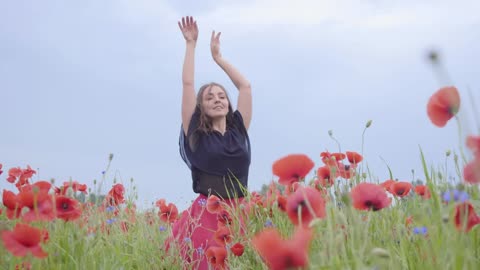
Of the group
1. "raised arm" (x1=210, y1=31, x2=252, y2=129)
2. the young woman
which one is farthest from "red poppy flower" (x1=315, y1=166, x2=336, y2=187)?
"raised arm" (x1=210, y1=31, x2=252, y2=129)

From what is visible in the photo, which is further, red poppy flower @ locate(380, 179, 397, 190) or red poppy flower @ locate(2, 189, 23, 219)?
red poppy flower @ locate(380, 179, 397, 190)

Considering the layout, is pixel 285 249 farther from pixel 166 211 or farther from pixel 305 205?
pixel 166 211

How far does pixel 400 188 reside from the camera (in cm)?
276

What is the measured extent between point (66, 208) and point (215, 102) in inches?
94.9

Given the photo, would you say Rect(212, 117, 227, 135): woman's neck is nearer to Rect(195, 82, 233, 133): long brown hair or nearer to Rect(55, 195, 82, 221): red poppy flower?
Rect(195, 82, 233, 133): long brown hair

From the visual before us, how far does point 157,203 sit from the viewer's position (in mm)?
4512

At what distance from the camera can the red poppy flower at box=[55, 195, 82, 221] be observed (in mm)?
2289

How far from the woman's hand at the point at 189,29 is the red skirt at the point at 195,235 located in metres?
1.44

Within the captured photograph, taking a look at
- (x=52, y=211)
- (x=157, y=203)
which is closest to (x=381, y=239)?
(x=52, y=211)

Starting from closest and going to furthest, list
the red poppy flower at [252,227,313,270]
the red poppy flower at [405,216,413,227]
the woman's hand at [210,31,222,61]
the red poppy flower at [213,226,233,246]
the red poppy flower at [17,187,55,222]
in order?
the red poppy flower at [252,227,313,270]
the red poppy flower at [17,187,55,222]
the red poppy flower at [405,216,413,227]
the red poppy flower at [213,226,233,246]
the woman's hand at [210,31,222,61]

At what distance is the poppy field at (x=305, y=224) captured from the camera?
56.8 inches

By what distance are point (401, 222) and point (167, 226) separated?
2.15 m

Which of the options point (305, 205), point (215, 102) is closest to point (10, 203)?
point (305, 205)

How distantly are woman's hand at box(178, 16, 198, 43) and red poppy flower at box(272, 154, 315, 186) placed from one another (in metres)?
3.24
